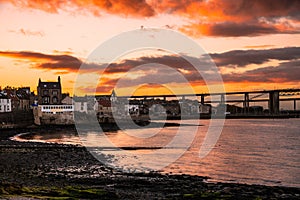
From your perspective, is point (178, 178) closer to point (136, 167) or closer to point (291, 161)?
point (136, 167)

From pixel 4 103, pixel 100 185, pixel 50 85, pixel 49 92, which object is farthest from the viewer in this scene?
pixel 50 85

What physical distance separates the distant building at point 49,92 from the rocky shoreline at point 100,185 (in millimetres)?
125383

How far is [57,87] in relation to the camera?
16575 cm

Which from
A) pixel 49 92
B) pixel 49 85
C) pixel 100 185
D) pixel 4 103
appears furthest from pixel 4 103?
pixel 100 185

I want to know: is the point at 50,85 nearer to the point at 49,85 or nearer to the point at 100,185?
the point at 49,85

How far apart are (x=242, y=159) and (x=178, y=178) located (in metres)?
18.1

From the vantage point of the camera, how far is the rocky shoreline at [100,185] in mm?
22270

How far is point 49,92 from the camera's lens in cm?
16375

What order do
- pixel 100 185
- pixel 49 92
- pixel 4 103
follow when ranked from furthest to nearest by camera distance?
pixel 49 92
pixel 4 103
pixel 100 185

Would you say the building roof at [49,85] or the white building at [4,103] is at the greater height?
the building roof at [49,85]

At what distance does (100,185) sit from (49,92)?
14139 centimetres

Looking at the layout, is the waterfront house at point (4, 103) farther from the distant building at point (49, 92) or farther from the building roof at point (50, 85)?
the building roof at point (50, 85)

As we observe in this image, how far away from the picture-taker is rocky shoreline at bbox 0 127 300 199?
22.3 metres

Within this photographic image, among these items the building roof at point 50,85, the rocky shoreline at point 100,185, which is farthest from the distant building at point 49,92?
the rocky shoreline at point 100,185
